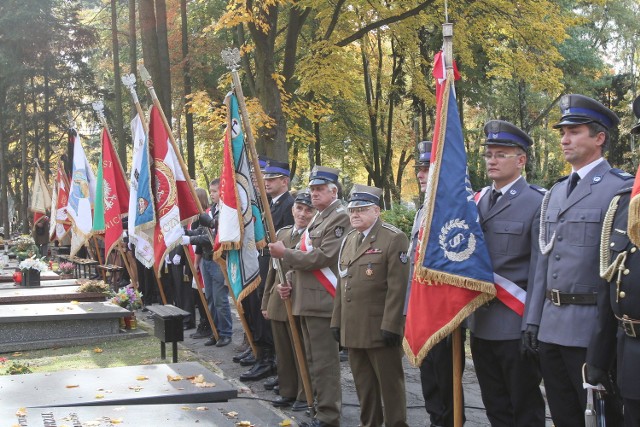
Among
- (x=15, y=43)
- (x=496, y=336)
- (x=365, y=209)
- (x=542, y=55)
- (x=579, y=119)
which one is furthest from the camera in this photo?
(x=15, y=43)

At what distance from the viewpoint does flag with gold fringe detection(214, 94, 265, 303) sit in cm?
794

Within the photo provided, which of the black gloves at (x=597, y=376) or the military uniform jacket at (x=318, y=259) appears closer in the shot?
the black gloves at (x=597, y=376)

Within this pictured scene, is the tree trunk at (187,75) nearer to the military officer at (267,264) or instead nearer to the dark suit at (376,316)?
the military officer at (267,264)

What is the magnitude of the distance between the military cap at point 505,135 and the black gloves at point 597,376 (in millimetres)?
1699

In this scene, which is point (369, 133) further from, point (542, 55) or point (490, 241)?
point (490, 241)

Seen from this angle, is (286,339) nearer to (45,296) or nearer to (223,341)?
(223,341)

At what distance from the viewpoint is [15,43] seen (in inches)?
1251

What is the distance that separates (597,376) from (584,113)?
1426 millimetres

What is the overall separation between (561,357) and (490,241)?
1.01 metres

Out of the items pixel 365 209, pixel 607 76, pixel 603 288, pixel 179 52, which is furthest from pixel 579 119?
pixel 607 76

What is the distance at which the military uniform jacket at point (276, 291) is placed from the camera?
733cm

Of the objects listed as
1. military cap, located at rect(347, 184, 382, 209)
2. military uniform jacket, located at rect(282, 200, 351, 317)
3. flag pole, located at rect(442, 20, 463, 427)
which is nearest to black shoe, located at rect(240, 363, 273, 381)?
military uniform jacket, located at rect(282, 200, 351, 317)

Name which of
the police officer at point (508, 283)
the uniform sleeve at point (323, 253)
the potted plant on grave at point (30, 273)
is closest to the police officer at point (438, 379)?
the uniform sleeve at point (323, 253)

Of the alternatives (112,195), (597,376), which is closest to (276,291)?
(597,376)
